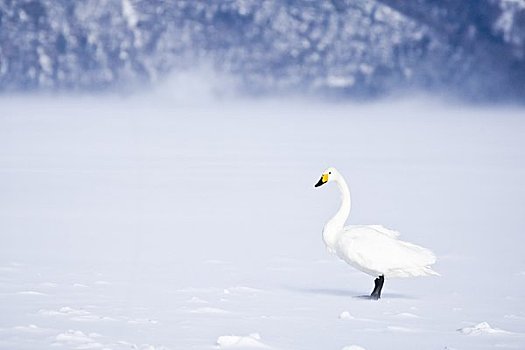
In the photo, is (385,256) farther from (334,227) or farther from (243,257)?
(243,257)

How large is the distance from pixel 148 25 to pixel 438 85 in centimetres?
3335

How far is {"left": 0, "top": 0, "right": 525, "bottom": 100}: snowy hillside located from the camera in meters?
141

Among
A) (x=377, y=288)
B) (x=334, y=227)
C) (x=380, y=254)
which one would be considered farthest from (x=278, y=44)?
(x=380, y=254)

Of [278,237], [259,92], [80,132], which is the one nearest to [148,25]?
[259,92]

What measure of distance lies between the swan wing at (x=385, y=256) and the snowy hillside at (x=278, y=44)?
128266 millimetres

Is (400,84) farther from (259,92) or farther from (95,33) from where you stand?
(95,33)

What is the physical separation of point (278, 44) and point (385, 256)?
450 feet

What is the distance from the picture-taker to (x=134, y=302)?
10.7 m

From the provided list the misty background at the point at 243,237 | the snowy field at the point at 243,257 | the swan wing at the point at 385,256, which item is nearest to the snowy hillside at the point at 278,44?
the misty background at the point at 243,237

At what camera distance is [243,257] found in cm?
1362

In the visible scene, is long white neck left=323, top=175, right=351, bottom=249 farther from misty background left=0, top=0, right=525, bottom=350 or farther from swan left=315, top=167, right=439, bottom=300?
misty background left=0, top=0, right=525, bottom=350

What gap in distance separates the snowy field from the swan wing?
29 centimetres

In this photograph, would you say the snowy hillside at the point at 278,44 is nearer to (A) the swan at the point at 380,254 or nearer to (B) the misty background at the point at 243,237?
(B) the misty background at the point at 243,237

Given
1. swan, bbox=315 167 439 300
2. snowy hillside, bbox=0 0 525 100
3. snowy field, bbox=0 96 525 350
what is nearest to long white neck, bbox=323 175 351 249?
swan, bbox=315 167 439 300
